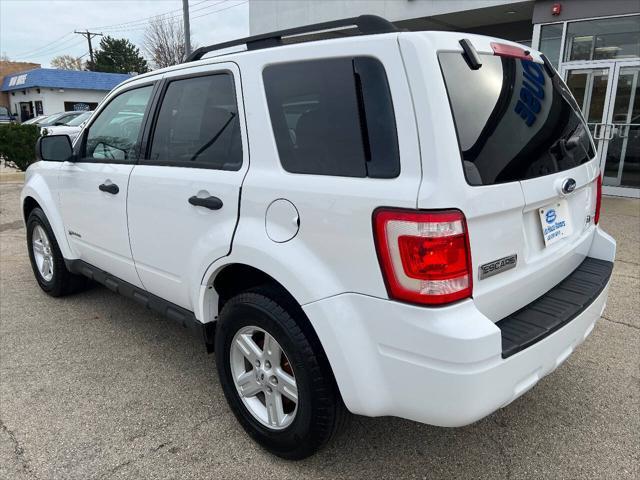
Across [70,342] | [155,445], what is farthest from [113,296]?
[155,445]

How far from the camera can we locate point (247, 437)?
2.67 meters

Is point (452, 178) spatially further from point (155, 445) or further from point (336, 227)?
point (155, 445)

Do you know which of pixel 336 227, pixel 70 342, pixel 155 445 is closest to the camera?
pixel 336 227

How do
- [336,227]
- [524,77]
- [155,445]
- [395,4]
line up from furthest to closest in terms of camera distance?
[395,4], [155,445], [524,77], [336,227]

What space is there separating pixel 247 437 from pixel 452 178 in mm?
1734

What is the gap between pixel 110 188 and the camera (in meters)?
3.27

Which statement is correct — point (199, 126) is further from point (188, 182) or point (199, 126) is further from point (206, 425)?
point (206, 425)

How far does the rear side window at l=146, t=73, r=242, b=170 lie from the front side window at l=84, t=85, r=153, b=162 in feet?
0.87

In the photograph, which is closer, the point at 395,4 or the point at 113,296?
the point at 113,296

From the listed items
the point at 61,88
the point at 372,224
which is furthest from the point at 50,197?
the point at 61,88

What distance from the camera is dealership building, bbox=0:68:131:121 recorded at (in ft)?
133

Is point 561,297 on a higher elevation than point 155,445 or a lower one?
higher

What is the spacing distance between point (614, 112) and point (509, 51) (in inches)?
332

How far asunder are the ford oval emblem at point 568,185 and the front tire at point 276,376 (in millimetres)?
1296
